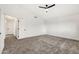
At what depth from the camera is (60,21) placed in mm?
5918

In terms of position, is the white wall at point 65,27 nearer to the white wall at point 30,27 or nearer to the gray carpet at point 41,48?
the white wall at point 30,27

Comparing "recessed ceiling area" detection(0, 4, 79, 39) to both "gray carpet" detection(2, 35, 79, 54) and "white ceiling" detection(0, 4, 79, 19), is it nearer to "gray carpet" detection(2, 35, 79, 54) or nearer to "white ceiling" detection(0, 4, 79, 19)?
"white ceiling" detection(0, 4, 79, 19)

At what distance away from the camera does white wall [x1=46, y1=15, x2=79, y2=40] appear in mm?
5012

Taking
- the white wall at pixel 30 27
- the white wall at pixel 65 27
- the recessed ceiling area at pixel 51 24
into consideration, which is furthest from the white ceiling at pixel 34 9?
the white wall at pixel 30 27

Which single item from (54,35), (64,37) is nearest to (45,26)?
(54,35)

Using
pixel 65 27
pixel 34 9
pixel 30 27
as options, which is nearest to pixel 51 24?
pixel 65 27

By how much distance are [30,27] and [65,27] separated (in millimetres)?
2488

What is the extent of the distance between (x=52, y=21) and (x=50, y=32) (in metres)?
0.90

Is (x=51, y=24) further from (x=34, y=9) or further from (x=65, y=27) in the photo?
(x=34, y=9)

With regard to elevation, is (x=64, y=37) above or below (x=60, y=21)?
below

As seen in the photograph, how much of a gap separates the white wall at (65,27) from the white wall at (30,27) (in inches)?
29.4

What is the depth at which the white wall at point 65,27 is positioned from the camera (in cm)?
501
